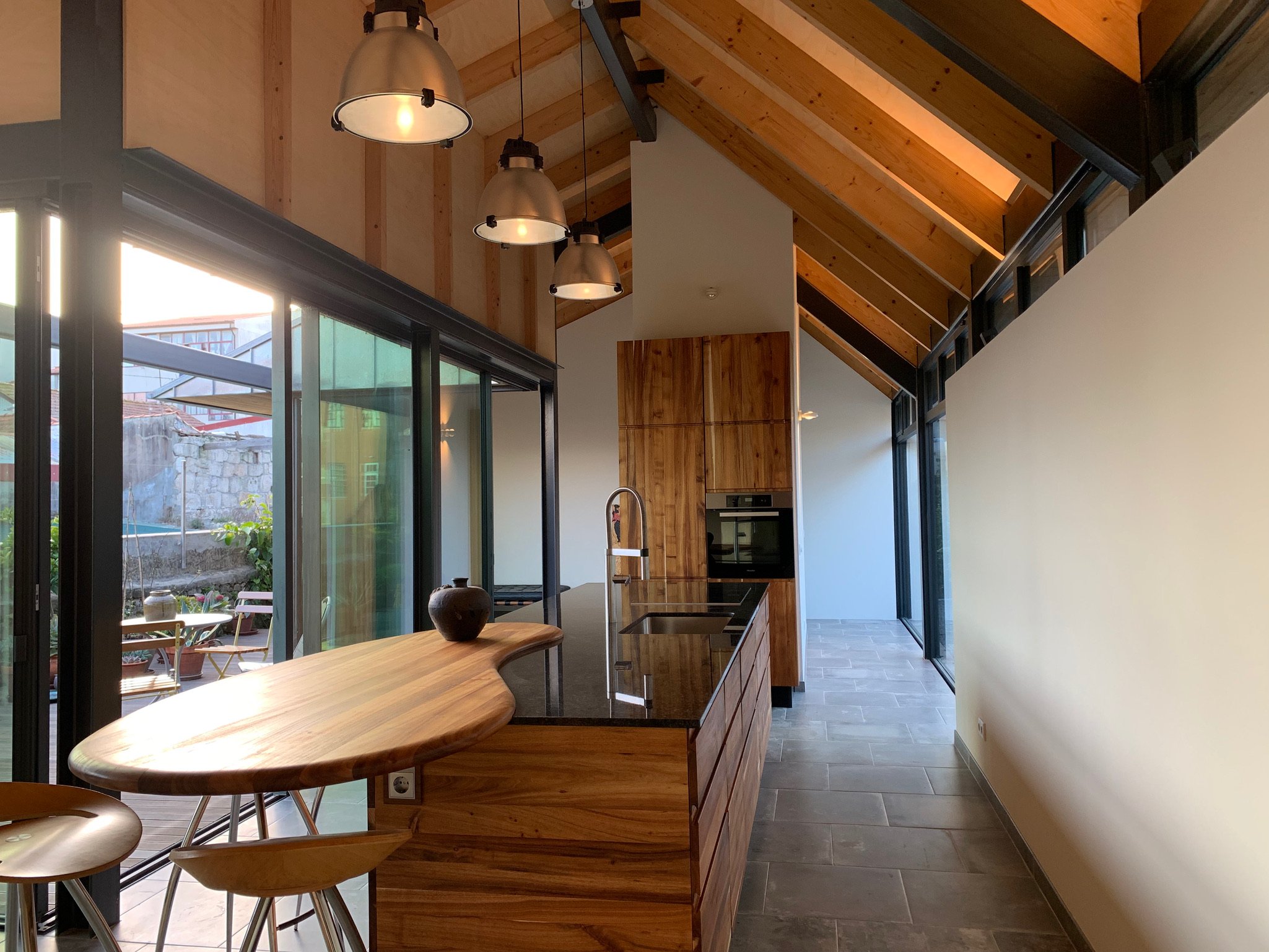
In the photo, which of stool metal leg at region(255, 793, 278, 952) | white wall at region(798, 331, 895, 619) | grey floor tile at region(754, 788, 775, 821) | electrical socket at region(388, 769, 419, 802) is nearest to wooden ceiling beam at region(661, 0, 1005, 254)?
grey floor tile at region(754, 788, 775, 821)

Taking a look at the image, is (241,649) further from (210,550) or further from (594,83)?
(594,83)

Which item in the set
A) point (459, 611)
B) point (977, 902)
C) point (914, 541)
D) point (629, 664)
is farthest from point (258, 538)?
point (914, 541)

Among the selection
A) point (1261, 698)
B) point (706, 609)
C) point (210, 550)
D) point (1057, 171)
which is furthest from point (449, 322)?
point (1261, 698)

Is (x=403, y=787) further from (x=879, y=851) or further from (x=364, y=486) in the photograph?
(x=364, y=486)

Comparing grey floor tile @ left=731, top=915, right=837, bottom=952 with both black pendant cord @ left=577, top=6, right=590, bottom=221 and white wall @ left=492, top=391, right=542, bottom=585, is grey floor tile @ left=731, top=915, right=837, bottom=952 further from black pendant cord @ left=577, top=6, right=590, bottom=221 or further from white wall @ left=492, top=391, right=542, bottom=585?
white wall @ left=492, top=391, right=542, bottom=585

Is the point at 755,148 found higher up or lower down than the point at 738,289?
higher up

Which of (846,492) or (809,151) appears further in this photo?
(846,492)

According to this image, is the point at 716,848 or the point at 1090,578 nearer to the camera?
the point at 716,848

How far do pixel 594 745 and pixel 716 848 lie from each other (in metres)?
0.58

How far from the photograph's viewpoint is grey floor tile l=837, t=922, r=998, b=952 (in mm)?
2652

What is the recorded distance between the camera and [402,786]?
6.36ft

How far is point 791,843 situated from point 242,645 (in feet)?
12.0

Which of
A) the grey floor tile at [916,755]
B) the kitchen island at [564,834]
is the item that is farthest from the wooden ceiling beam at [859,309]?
the kitchen island at [564,834]

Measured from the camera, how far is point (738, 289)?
6.42 m
